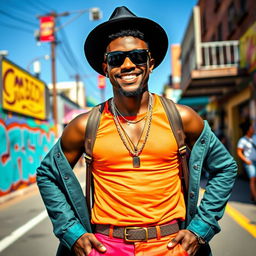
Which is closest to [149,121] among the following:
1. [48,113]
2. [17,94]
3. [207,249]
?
[207,249]

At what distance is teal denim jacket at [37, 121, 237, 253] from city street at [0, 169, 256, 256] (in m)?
2.62

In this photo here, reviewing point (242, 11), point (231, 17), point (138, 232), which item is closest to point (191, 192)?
point (138, 232)

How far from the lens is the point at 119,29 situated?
6.76ft

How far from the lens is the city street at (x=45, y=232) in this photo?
445cm

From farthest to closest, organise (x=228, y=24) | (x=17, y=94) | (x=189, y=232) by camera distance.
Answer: (x=228, y=24)
(x=17, y=94)
(x=189, y=232)

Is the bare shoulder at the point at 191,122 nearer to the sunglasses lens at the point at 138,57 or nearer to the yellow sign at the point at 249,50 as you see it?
the sunglasses lens at the point at 138,57

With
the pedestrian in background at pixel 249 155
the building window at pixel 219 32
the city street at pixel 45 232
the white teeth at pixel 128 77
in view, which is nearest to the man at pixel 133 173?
the white teeth at pixel 128 77

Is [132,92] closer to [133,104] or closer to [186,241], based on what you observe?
[133,104]

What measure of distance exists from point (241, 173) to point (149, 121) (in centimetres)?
1163

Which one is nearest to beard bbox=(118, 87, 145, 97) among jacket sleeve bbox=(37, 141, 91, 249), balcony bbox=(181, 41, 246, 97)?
jacket sleeve bbox=(37, 141, 91, 249)

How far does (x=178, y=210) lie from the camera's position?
1.91 metres

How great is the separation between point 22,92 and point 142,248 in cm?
1095

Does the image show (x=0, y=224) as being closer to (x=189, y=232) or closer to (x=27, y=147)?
(x=189, y=232)

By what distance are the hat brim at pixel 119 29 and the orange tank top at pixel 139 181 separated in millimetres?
516
